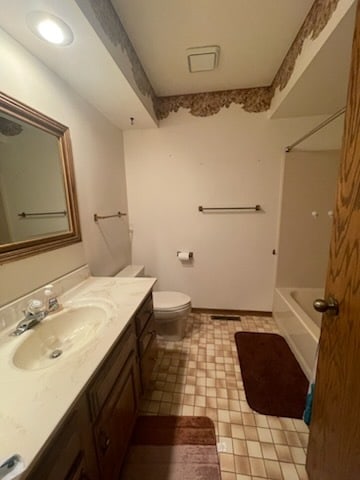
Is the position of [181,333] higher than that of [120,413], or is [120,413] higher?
[120,413]

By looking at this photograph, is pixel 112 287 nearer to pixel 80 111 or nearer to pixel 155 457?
pixel 155 457

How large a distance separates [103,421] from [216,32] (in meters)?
2.21

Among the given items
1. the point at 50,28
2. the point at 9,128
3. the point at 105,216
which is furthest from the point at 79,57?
the point at 105,216

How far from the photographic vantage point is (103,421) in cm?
83

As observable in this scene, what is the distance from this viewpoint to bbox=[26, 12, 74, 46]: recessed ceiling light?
93cm

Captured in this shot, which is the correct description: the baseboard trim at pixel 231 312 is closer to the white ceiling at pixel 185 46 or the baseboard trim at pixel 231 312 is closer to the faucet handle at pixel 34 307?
the faucet handle at pixel 34 307

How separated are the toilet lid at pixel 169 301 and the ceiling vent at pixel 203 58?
6.53 feet

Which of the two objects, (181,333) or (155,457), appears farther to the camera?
(181,333)

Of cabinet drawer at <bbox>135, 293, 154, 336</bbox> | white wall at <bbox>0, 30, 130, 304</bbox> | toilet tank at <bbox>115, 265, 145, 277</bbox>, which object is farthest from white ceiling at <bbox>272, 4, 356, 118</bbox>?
toilet tank at <bbox>115, 265, 145, 277</bbox>

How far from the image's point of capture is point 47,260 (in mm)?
1258

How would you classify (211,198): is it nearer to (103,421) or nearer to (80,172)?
(80,172)

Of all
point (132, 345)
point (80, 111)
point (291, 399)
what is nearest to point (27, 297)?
point (132, 345)

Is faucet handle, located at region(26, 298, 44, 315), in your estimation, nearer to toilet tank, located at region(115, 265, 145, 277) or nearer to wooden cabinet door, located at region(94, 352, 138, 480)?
wooden cabinet door, located at region(94, 352, 138, 480)

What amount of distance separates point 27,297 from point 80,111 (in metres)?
1.32
